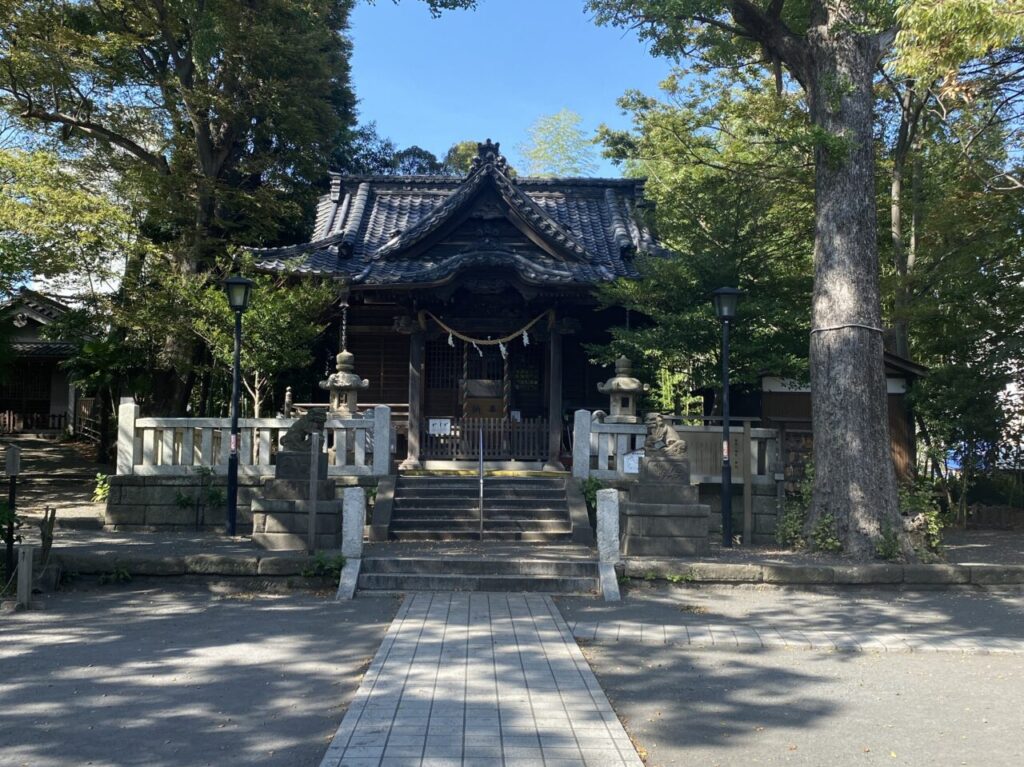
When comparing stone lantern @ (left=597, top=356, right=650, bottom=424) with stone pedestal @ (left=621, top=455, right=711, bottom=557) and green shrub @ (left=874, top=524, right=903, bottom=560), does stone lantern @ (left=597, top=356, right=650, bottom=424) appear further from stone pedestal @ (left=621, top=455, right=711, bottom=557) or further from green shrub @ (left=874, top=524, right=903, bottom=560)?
green shrub @ (left=874, top=524, right=903, bottom=560)

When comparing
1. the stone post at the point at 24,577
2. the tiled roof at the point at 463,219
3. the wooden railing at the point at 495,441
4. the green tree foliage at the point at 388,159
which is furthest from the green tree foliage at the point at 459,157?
the stone post at the point at 24,577

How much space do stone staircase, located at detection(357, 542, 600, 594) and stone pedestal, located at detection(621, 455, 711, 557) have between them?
728 millimetres

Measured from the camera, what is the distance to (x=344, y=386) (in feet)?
45.6

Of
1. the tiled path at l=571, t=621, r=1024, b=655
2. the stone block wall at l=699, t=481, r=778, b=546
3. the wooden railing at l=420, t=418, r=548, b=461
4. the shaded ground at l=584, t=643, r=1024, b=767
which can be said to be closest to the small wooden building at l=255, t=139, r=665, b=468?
the wooden railing at l=420, t=418, r=548, b=461

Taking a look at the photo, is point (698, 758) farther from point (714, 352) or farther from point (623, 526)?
point (714, 352)

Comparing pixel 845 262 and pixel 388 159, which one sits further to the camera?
pixel 388 159

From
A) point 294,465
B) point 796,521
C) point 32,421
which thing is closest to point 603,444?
point 796,521

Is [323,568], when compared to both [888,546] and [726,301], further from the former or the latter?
[888,546]

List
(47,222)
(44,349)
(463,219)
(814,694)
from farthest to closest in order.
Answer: (44,349), (463,219), (47,222), (814,694)

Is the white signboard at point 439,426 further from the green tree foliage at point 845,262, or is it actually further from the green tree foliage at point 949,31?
the green tree foliage at point 949,31

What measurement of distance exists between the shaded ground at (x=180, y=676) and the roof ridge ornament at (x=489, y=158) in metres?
11.3

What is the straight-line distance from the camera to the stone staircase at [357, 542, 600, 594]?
9.11 meters

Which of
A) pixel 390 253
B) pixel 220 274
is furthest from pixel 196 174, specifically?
pixel 390 253

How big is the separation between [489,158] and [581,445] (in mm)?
7485
